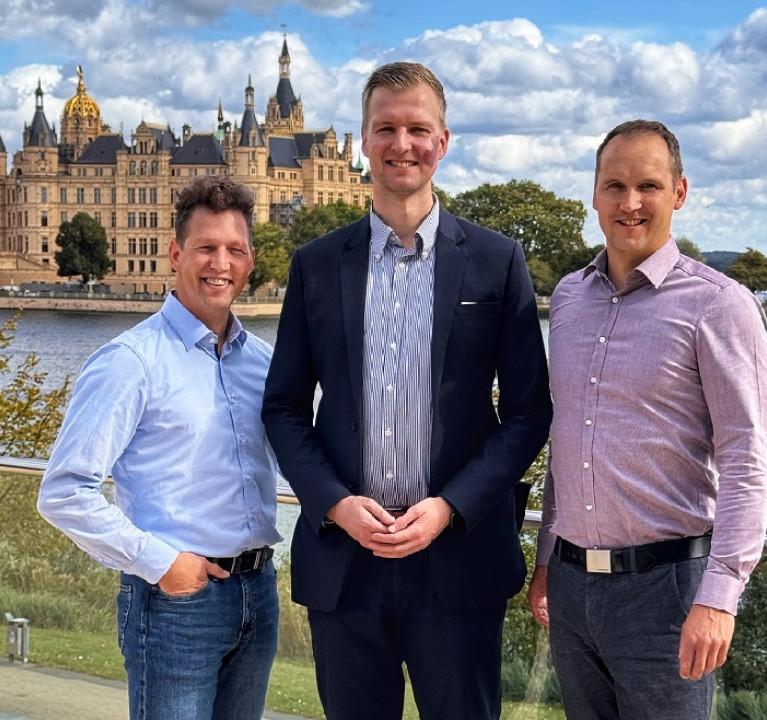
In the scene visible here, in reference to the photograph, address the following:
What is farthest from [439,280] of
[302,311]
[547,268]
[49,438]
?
[547,268]

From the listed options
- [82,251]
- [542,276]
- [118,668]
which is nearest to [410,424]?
[118,668]

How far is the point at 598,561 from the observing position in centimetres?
149

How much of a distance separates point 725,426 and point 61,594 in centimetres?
147

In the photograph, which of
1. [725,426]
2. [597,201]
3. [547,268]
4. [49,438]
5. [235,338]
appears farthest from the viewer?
[547,268]

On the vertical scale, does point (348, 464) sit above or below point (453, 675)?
above

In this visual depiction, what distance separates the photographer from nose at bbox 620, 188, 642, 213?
1.50m

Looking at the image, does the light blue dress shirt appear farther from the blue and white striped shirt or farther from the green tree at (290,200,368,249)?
the green tree at (290,200,368,249)

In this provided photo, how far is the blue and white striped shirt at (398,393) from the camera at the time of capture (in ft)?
5.28

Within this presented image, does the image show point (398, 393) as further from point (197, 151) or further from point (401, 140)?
point (197, 151)

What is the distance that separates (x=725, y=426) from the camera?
1408mm

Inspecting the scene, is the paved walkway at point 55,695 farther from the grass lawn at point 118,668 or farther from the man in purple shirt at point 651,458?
the man in purple shirt at point 651,458

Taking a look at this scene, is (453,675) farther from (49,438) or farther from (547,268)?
(547,268)

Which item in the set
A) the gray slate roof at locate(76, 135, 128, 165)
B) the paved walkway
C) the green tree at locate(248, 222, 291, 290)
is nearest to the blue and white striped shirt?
the paved walkway

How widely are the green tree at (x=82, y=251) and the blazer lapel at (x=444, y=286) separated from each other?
55.6 meters
